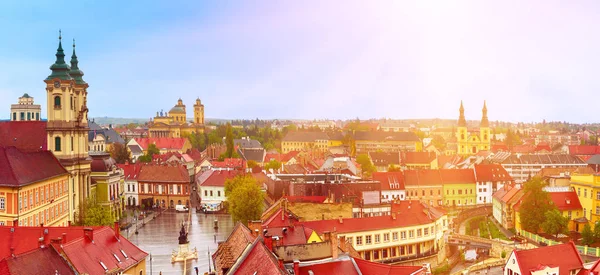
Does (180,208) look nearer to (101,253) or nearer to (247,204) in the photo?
(247,204)

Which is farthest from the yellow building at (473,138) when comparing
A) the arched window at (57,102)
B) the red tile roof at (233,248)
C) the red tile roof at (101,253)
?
the red tile roof at (101,253)

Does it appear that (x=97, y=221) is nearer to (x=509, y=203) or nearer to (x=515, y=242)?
(x=515, y=242)

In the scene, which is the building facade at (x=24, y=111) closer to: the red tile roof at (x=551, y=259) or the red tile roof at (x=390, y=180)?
the red tile roof at (x=390, y=180)

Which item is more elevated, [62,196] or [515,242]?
[62,196]

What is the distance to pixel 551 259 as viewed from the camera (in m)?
32.4

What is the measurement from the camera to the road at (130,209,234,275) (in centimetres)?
4100

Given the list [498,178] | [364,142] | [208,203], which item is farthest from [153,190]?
[364,142]

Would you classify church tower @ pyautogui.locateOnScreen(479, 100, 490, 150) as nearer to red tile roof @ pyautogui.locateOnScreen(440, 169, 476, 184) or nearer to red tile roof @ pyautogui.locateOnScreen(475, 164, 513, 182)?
red tile roof @ pyautogui.locateOnScreen(475, 164, 513, 182)

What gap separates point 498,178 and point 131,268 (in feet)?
186

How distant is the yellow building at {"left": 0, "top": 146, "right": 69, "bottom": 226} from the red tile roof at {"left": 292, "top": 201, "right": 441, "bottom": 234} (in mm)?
19189

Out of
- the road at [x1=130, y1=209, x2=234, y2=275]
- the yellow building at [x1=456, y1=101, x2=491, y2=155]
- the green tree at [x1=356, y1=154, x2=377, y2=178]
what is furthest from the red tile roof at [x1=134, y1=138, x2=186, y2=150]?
the road at [x1=130, y1=209, x2=234, y2=275]

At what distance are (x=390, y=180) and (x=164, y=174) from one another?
26997 mm

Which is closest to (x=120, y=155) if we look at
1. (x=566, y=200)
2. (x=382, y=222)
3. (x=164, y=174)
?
(x=164, y=174)

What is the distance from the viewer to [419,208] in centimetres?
4681
